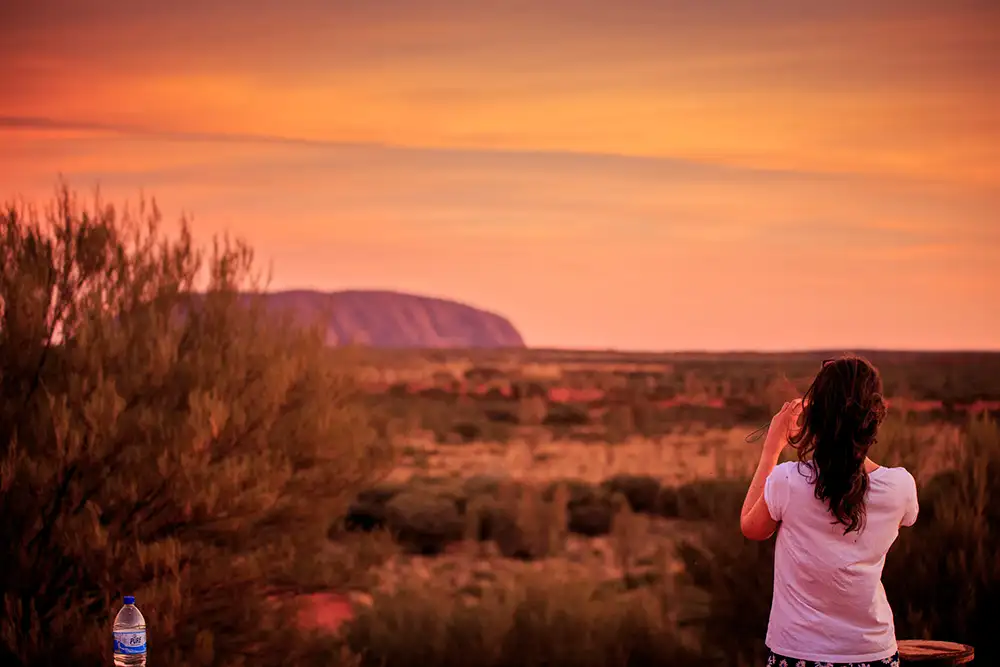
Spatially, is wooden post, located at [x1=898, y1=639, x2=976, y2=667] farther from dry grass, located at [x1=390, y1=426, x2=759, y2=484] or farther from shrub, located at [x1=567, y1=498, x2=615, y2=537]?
dry grass, located at [x1=390, y1=426, x2=759, y2=484]

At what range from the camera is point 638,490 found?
25.6 m

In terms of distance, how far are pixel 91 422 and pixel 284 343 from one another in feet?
6.19

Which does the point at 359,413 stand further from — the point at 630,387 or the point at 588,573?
the point at 630,387

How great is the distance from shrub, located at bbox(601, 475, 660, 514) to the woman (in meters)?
21.2

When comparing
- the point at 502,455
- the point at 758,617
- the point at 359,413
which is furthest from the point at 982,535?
the point at 502,455

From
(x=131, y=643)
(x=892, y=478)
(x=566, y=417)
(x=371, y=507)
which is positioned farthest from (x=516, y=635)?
(x=566, y=417)

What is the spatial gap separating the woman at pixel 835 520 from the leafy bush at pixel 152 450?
611 centimetres

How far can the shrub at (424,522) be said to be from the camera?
20.2 metres

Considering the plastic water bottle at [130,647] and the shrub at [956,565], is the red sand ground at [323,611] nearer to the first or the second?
the plastic water bottle at [130,647]

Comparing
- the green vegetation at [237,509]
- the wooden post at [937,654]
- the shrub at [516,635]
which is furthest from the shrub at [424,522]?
the wooden post at [937,654]

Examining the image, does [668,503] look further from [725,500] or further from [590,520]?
[725,500]

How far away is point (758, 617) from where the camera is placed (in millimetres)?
10570

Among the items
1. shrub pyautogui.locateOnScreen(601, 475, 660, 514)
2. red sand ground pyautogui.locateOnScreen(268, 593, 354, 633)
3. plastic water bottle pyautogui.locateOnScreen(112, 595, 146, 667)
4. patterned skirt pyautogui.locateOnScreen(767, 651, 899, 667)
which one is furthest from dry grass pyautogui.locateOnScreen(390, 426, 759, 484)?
patterned skirt pyautogui.locateOnScreen(767, 651, 899, 667)

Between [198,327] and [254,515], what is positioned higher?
[198,327]
